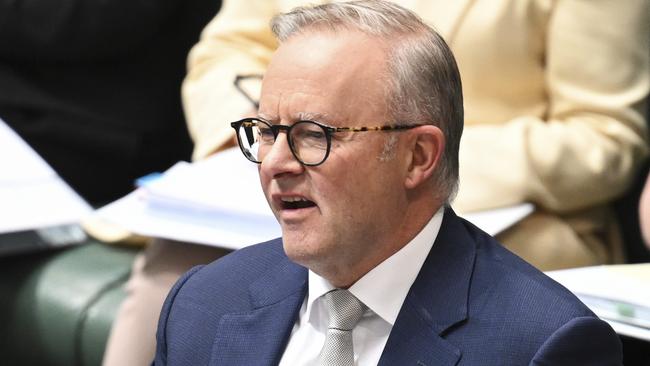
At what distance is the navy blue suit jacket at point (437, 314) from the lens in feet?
4.45

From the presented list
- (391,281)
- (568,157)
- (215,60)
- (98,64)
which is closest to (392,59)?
(391,281)

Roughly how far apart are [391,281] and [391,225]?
0.23 ft

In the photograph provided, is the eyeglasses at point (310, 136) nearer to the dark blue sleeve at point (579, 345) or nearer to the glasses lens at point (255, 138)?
the glasses lens at point (255, 138)

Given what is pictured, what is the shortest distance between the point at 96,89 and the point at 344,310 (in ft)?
5.05

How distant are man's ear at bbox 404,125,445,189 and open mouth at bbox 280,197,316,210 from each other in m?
0.12

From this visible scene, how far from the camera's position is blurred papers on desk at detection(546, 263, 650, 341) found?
1657mm

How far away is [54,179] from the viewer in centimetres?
253

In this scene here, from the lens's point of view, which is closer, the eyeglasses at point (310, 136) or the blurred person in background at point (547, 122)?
the eyeglasses at point (310, 136)

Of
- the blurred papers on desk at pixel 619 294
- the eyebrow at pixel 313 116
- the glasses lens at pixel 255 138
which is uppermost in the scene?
the eyebrow at pixel 313 116

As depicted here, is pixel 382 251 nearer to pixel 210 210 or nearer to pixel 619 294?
pixel 619 294

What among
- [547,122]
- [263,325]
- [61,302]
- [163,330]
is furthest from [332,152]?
[61,302]

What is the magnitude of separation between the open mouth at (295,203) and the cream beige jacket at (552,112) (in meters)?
0.68

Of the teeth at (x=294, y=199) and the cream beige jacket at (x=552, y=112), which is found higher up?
the teeth at (x=294, y=199)

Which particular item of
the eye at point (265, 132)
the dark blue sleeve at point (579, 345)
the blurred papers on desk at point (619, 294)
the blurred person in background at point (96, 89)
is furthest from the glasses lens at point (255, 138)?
the blurred person in background at point (96, 89)
